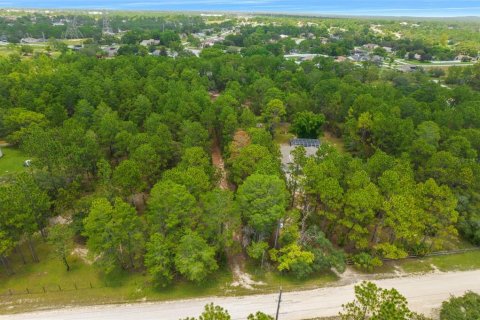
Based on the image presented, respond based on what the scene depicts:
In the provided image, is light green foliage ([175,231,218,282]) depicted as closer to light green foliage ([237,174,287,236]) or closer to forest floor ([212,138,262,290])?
forest floor ([212,138,262,290])

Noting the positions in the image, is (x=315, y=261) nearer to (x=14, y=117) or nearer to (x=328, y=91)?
(x=328, y=91)

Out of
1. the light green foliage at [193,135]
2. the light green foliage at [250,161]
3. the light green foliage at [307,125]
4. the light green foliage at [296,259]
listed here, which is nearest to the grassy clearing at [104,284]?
the light green foliage at [296,259]

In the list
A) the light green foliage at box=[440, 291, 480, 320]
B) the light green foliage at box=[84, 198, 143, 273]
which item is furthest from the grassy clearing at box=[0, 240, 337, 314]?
the light green foliage at box=[440, 291, 480, 320]

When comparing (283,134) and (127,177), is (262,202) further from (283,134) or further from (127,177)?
(283,134)

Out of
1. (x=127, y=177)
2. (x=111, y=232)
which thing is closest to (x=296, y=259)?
(x=111, y=232)

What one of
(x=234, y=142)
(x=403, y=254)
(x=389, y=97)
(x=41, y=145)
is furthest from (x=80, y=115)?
(x=389, y=97)

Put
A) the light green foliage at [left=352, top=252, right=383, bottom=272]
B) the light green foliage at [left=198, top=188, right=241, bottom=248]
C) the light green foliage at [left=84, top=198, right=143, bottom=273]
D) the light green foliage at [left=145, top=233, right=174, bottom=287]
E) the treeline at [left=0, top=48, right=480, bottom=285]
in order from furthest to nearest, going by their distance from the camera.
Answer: the light green foliage at [left=352, top=252, right=383, bottom=272], the light green foliage at [left=198, top=188, right=241, bottom=248], the treeline at [left=0, top=48, right=480, bottom=285], the light green foliage at [left=84, top=198, right=143, bottom=273], the light green foliage at [left=145, top=233, right=174, bottom=287]
